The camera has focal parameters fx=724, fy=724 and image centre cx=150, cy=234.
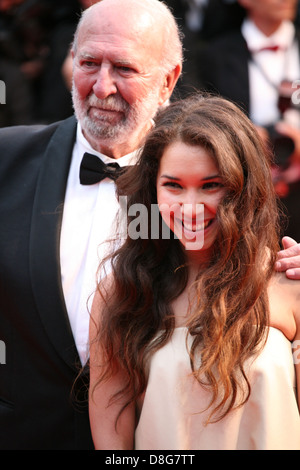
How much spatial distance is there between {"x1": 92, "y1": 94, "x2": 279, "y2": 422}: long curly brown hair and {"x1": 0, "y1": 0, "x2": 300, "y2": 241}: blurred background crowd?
3.80ft

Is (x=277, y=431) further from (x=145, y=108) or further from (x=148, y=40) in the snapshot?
(x=148, y=40)

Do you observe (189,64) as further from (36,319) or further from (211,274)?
(211,274)

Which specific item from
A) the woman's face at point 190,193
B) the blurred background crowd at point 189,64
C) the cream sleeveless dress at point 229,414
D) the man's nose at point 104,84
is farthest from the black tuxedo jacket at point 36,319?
the blurred background crowd at point 189,64

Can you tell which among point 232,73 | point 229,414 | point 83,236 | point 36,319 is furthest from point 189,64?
point 229,414

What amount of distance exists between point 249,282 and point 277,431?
0.40 metres

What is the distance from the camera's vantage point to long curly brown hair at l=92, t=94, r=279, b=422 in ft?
6.20

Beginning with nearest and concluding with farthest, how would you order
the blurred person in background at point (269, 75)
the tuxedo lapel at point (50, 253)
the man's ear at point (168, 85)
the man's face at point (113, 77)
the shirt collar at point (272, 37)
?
the tuxedo lapel at point (50, 253) < the man's face at point (113, 77) < the man's ear at point (168, 85) < the blurred person in background at point (269, 75) < the shirt collar at point (272, 37)

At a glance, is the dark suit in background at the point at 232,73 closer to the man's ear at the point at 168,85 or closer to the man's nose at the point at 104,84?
the man's ear at the point at 168,85

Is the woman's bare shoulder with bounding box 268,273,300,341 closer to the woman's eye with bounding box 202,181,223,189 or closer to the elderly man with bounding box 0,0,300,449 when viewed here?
the woman's eye with bounding box 202,181,223,189

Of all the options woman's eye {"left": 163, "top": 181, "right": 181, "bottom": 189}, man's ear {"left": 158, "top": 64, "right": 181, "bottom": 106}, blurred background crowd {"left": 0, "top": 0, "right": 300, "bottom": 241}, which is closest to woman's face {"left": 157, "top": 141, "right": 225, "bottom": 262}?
woman's eye {"left": 163, "top": 181, "right": 181, "bottom": 189}

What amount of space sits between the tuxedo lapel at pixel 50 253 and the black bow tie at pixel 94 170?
0.07 m

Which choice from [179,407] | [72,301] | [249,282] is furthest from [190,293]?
[72,301]

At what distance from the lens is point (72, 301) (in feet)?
7.80

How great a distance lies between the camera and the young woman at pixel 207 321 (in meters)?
1.89
